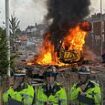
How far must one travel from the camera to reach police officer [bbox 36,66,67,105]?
8.83 m

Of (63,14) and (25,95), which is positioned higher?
(63,14)

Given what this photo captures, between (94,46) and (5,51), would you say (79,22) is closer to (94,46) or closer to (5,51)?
(94,46)

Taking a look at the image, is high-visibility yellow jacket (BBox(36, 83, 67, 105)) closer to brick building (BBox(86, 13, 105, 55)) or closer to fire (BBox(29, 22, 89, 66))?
fire (BBox(29, 22, 89, 66))

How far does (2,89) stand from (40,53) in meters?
26.9

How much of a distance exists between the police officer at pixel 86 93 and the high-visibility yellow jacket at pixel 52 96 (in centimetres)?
43

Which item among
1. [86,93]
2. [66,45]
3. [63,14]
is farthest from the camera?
[63,14]

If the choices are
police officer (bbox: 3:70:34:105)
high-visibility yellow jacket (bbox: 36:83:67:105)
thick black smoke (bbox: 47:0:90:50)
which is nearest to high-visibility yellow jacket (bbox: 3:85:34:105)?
police officer (bbox: 3:70:34:105)

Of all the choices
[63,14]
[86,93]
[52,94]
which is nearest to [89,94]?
[86,93]

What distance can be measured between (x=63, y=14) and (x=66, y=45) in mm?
3883

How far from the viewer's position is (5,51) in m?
15.1

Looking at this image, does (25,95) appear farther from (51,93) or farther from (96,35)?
(96,35)

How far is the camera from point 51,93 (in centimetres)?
895

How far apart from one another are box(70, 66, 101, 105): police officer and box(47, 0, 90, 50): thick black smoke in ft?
96.9

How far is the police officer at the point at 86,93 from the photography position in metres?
8.88
